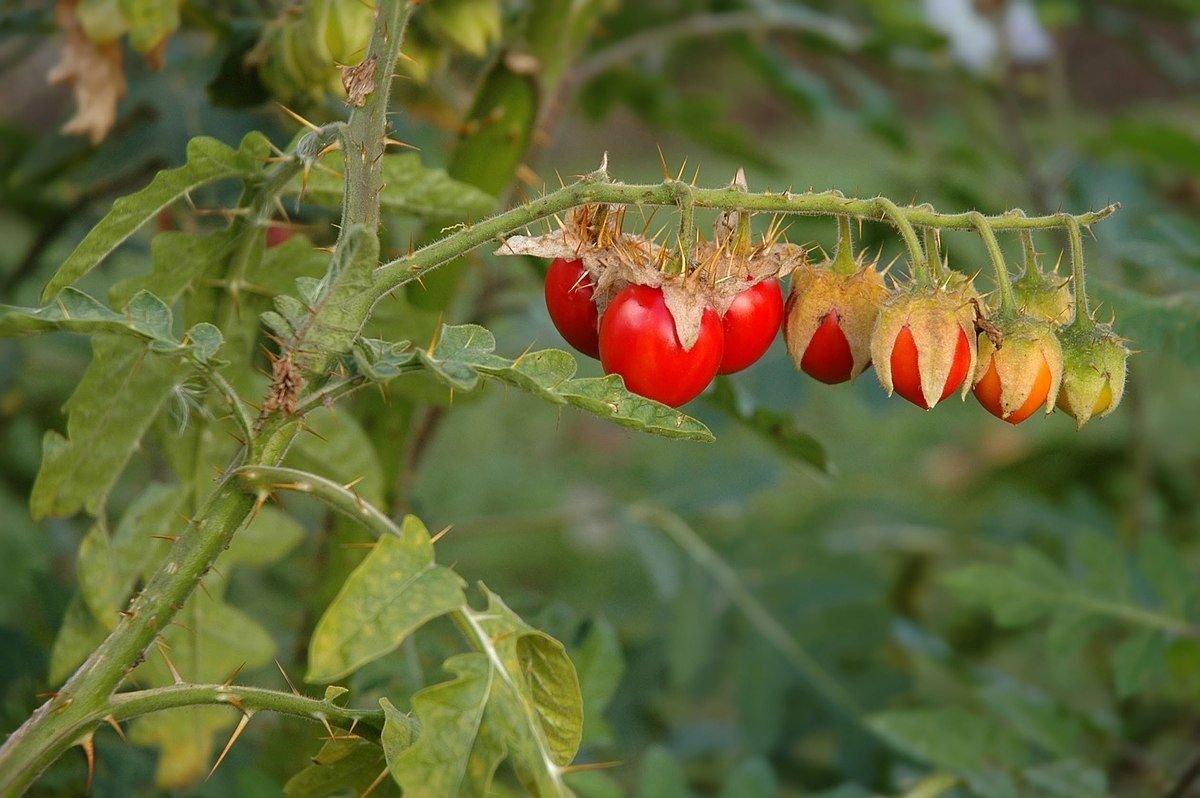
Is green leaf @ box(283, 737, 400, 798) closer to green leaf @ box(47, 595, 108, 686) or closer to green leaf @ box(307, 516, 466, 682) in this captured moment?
green leaf @ box(307, 516, 466, 682)

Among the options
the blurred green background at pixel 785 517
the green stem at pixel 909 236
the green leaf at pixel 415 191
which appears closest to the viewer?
the green stem at pixel 909 236

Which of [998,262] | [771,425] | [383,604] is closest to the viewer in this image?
[383,604]

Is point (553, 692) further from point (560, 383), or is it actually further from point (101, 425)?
point (101, 425)

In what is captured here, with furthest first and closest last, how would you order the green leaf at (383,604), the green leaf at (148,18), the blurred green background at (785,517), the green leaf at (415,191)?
the blurred green background at (785,517)
the green leaf at (148,18)
the green leaf at (415,191)
the green leaf at (383,604)

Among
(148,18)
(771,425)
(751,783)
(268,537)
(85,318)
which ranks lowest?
(751,783)

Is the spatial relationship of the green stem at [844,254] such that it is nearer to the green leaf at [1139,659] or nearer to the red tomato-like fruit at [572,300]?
the red tomato-like fruit at [572,300]

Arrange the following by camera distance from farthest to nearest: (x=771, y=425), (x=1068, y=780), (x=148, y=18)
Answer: (x=1068, y=780) < (x=771, y=425) < (x=148, y=18)

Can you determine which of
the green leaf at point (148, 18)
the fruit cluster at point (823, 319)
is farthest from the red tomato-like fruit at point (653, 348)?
the green leaf at point (148, 18)

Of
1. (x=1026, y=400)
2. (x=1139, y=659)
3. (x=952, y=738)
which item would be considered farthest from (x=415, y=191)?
(x=1139, y=659)
